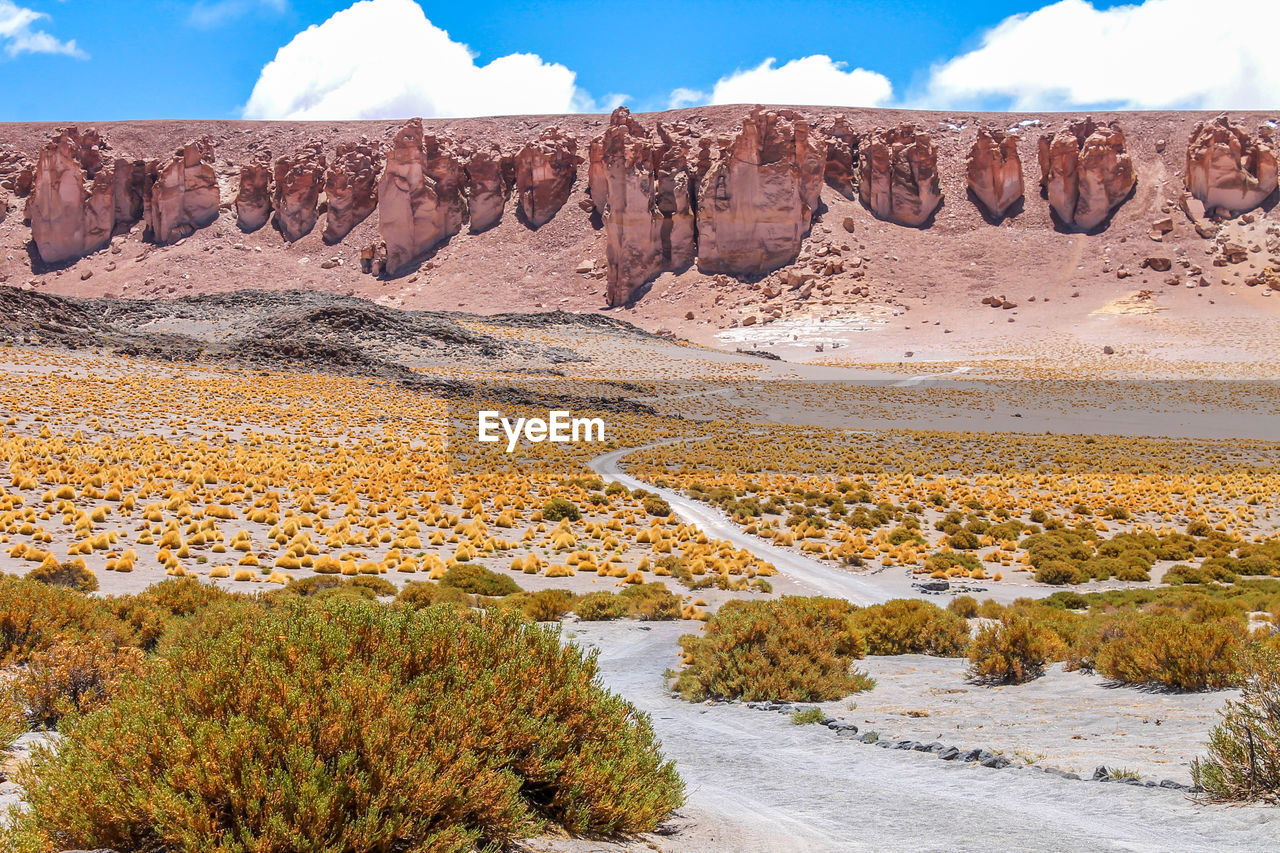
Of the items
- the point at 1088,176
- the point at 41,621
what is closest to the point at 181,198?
the point at 1088,176

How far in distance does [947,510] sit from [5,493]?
24.4 m

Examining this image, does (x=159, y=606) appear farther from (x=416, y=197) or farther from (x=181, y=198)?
(x=181, y=198)

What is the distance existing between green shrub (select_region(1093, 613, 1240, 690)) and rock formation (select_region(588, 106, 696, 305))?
88964 mm

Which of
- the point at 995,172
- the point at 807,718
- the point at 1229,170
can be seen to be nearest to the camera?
the point at 807,718

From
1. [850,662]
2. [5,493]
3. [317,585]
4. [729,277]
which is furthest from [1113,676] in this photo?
[729,277]

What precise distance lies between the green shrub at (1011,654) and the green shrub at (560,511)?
1605 cm

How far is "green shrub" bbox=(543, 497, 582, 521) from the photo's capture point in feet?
81.0

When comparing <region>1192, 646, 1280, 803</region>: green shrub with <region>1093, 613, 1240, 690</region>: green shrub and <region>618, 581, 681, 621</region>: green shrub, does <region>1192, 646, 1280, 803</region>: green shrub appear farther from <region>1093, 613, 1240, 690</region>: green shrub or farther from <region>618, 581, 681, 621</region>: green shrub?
<region>618, 581, 681, 621</region>: green shrub

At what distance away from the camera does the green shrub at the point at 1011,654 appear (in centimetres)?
914

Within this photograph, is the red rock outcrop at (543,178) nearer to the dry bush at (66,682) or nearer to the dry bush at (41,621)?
Result: the dry bush at (41,621)

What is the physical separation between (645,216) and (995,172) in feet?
127

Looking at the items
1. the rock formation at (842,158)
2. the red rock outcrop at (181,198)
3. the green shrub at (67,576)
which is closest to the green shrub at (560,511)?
the green shrub at (67,576)

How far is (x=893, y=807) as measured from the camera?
5512 mm

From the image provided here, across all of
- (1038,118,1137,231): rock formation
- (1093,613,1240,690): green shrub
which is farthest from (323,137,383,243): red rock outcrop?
(1093,613,1240,690): green shrub
